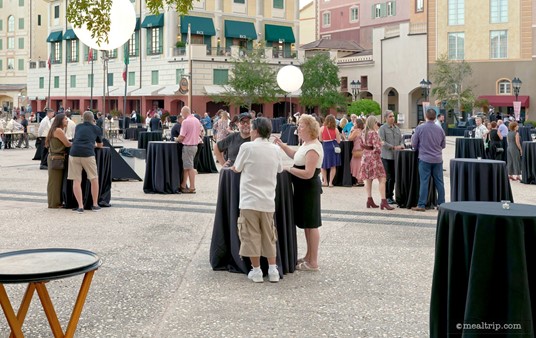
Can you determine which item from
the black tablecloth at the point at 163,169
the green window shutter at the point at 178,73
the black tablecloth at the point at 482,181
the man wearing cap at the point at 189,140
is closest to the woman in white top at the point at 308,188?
the black tablecloth at the point at 482,181

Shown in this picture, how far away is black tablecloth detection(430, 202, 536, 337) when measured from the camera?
4.60 m

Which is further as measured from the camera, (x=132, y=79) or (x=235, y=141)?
(x=132, y=79)

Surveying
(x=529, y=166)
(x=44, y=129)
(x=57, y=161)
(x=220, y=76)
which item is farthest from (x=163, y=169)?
(x=220, y=76)

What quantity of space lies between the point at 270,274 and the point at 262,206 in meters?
0.73

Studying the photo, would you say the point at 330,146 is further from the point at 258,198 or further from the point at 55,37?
the point at 55,37

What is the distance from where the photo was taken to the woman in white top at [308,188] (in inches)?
299

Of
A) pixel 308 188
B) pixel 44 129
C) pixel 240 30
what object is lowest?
pixel 308 188

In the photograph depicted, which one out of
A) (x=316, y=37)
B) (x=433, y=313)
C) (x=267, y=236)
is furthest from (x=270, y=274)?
(x=316, y=37)

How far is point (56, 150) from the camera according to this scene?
12.2 m

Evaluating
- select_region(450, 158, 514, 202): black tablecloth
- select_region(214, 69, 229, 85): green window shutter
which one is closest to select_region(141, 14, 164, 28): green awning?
select_region(214, 69, 229, 85): green window shutter

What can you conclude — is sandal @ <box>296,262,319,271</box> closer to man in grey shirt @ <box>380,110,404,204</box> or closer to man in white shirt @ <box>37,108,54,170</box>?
man in grey shirt @ <box>380,110,404,204</box>

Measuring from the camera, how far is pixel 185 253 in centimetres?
863

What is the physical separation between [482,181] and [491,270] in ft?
21.3

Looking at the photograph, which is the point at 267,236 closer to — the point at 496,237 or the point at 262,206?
the point at 262,206
